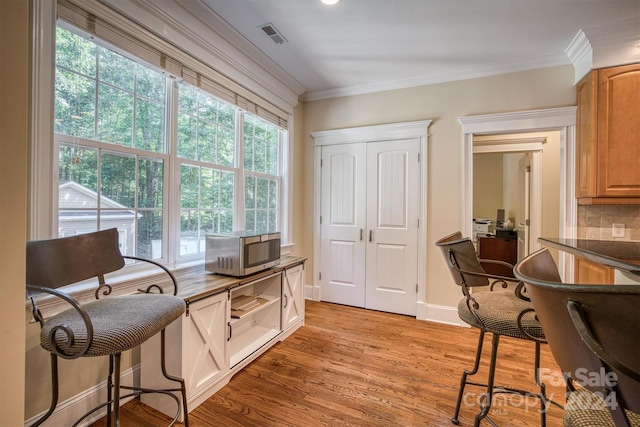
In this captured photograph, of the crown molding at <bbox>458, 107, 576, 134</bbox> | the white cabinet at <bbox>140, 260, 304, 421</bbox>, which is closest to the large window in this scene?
the white cabinet at <bbox>140, 260, 304, 421</bbox>

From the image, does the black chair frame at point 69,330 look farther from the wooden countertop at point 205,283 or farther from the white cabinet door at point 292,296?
the white cabinet door at point 292,296

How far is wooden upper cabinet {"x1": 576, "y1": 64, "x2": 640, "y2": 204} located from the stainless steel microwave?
9.24ft

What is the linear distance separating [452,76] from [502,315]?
8.74ft

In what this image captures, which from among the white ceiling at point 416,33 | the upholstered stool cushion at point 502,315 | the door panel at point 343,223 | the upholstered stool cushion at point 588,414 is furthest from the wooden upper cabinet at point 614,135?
the upholstered stool cushion at point 588,414

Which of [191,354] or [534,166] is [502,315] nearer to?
[191,354]

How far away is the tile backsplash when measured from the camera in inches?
96.7

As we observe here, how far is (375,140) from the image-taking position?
334 centimetres

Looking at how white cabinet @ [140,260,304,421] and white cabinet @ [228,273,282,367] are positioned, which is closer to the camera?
white cabinet @ [140,260,304,421]

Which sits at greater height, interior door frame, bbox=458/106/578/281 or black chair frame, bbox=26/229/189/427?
interior door frame, bbox=458/106/578/281

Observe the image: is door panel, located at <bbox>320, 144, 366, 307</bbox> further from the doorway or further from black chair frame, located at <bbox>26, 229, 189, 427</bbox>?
black chair frame, located at <bbox>26, 229, 189, 427</bbox>

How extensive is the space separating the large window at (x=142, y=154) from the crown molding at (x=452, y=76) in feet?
4.35

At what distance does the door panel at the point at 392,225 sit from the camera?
10.5 ft

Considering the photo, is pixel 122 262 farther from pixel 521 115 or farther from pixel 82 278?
pixel 521 115

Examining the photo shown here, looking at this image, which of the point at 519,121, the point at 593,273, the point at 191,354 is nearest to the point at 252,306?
the point at 191,354
